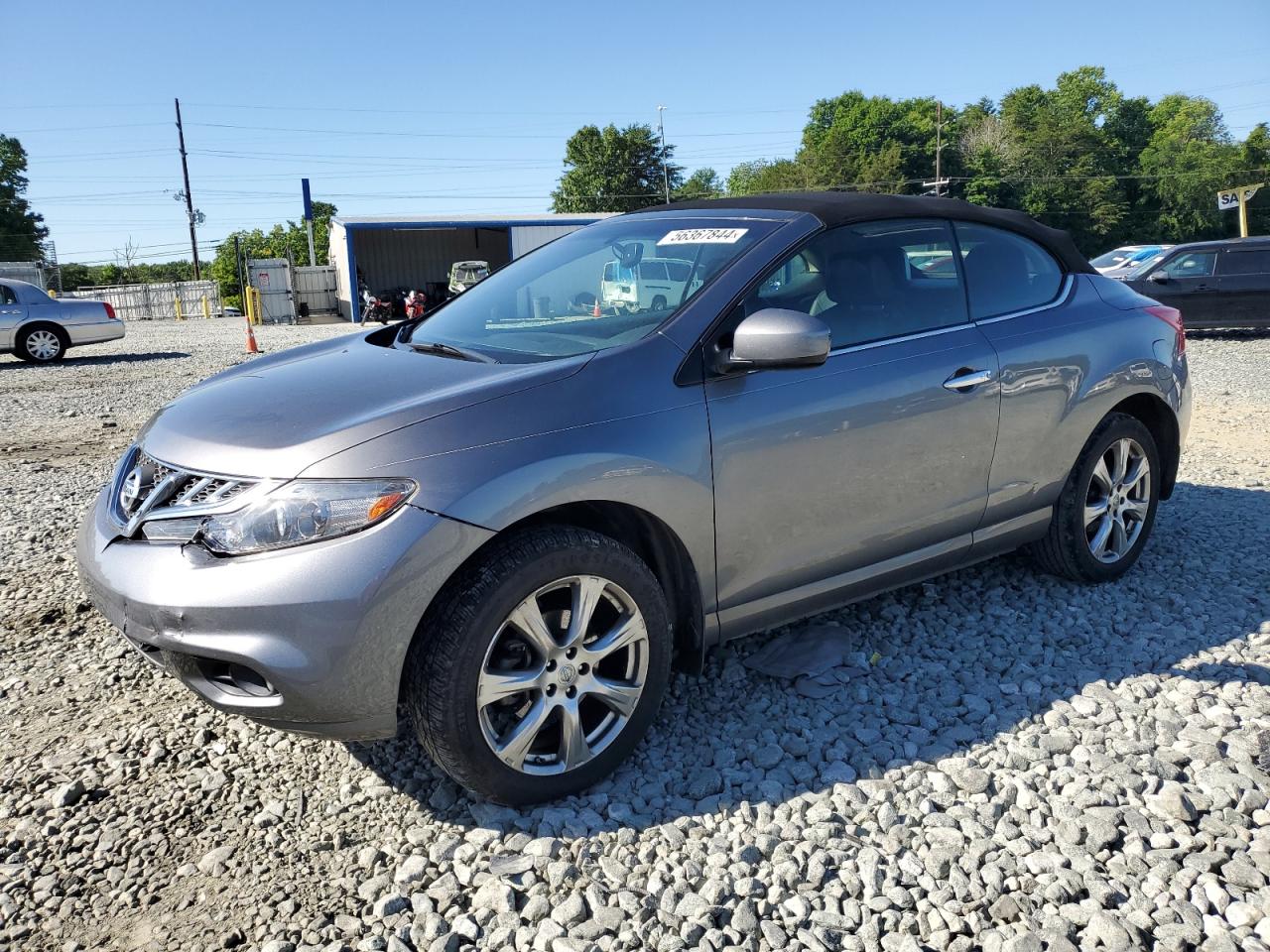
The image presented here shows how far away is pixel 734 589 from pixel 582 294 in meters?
1.27

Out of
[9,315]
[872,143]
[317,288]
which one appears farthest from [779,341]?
[872,143]

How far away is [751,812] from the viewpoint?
2760mm

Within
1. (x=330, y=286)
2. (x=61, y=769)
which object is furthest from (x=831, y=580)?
(x=330, y=286)

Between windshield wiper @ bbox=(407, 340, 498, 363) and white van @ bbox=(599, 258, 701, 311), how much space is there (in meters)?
0.51

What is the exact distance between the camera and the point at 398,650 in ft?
8.18

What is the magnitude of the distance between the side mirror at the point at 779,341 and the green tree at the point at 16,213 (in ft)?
244

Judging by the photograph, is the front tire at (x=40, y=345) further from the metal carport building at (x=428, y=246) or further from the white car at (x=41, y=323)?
the metal carport building at (x=428, y=246)

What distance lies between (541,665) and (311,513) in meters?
0.75

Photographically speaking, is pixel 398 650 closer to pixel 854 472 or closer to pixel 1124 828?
pixel 854 472

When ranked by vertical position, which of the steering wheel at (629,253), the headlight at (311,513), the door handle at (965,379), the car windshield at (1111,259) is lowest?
the headlight at (311,513)

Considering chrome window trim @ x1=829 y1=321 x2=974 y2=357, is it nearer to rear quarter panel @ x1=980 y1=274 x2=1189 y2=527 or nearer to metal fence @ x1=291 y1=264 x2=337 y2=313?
rear quarter panel @ x1=980 y1=274 x2=1189 y2=527

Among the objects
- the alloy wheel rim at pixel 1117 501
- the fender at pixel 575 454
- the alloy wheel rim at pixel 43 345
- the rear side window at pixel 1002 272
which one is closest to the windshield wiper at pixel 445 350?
the fender at pixel 575 454

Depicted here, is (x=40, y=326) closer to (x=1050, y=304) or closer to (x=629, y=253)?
(x=629, y=253)

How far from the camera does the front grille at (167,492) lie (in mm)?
2541
